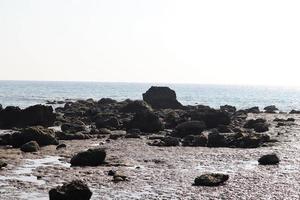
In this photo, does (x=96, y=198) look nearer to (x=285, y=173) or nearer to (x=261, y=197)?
(x=261, y=197)

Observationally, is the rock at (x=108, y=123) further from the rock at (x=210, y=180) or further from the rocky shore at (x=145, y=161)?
the rock at (x=210, y=180)

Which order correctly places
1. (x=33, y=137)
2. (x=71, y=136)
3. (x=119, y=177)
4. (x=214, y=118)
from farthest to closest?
(x=214, y=118), (x=71, y=136), (x=33, y=137), (x=119, y=177)

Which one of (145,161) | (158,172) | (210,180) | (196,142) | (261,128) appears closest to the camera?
(210,180)

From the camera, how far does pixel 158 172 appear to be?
36031 millimetres

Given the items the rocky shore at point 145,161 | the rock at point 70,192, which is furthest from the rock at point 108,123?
the rock at point 70,192

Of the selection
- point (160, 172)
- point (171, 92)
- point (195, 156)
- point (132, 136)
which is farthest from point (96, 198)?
point (171, 92)

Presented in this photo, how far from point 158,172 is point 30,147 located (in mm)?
15092

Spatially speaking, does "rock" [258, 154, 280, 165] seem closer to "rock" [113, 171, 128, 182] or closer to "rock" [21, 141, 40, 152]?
"rock" [113, 171, 128, 182]

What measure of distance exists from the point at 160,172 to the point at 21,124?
39.2 meters

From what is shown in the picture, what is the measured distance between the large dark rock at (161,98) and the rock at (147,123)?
41.2 meters

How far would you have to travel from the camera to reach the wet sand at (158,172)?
95.7 ft

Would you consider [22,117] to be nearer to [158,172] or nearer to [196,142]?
[196,142]

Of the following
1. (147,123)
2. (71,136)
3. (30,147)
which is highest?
(147,123)

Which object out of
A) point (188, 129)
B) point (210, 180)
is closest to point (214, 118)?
point (188, 129)
